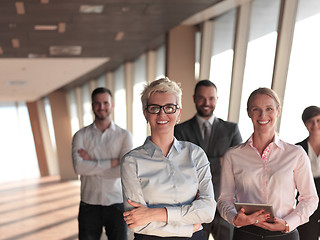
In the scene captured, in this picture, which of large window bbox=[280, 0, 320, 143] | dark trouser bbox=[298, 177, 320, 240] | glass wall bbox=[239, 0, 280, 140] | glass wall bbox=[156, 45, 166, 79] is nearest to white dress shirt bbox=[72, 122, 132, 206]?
dark trouser bbox=[298, 177, 320, 240]

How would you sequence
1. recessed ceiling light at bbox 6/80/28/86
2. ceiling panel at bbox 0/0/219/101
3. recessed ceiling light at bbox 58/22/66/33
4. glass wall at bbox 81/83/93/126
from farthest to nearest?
1. glass wall at bbox 81/83/93/126
2. recessed ceiling light at bbox 6/80/28/86
3. recessed ceiling light at bbox 58/22/66/33
4. ceiling panel at bbox 0/0/219/101

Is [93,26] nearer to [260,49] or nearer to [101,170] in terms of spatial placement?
[260,49]

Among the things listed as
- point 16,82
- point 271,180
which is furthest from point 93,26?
point 16,82

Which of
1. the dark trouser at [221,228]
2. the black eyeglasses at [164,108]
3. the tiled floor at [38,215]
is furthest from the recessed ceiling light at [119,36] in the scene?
the black eyeglasses at [164,108]

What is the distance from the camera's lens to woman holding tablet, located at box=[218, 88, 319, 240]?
2.49m

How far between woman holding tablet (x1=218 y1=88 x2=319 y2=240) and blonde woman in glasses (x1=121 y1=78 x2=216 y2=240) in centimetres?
36

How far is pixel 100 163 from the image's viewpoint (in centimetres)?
409

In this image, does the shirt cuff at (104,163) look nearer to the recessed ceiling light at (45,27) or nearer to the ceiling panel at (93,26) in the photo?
the ceiling panel at (93,26)

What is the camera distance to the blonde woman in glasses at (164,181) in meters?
2.15

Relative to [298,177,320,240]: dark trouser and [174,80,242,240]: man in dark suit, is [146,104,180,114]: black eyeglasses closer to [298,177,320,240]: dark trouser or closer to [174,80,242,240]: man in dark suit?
[174,80,242,240]: man in dark suit

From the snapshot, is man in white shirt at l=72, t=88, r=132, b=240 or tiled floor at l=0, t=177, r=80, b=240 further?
tiled floor at l=0, t=177, r=80, b=240

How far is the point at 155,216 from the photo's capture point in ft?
6.91

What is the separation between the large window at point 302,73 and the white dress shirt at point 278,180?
10.0 feet

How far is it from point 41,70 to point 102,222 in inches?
410
